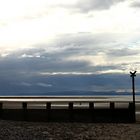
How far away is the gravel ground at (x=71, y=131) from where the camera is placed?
2684 centimetres

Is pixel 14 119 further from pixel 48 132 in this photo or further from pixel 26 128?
pixel 48 132

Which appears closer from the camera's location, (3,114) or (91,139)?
(91,139)

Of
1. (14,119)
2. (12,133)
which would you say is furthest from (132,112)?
(12,133)

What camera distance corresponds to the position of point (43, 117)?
3684cm

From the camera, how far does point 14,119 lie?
1478 inches

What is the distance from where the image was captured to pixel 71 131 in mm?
30406

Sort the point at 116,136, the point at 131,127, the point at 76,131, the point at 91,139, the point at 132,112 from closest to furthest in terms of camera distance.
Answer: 1. the point at 91,139
2. the point at 116,136
3. the point at 76,131
4. the point at 131,127
5. the point at 132,112

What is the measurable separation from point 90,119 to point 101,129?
430 centimetres

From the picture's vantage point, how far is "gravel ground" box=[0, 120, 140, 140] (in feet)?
88.1

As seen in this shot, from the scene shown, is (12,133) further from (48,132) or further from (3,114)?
(3,114)

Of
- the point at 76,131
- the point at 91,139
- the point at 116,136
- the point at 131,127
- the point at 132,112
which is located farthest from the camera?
the point at 132,112

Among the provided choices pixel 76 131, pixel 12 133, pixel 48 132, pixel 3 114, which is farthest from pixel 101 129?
pixel 3 114

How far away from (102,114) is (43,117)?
473cm

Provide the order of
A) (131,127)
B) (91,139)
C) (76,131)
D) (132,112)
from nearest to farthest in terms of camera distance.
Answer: (91,139) < (76,131) < (131,127) < (132,112)
